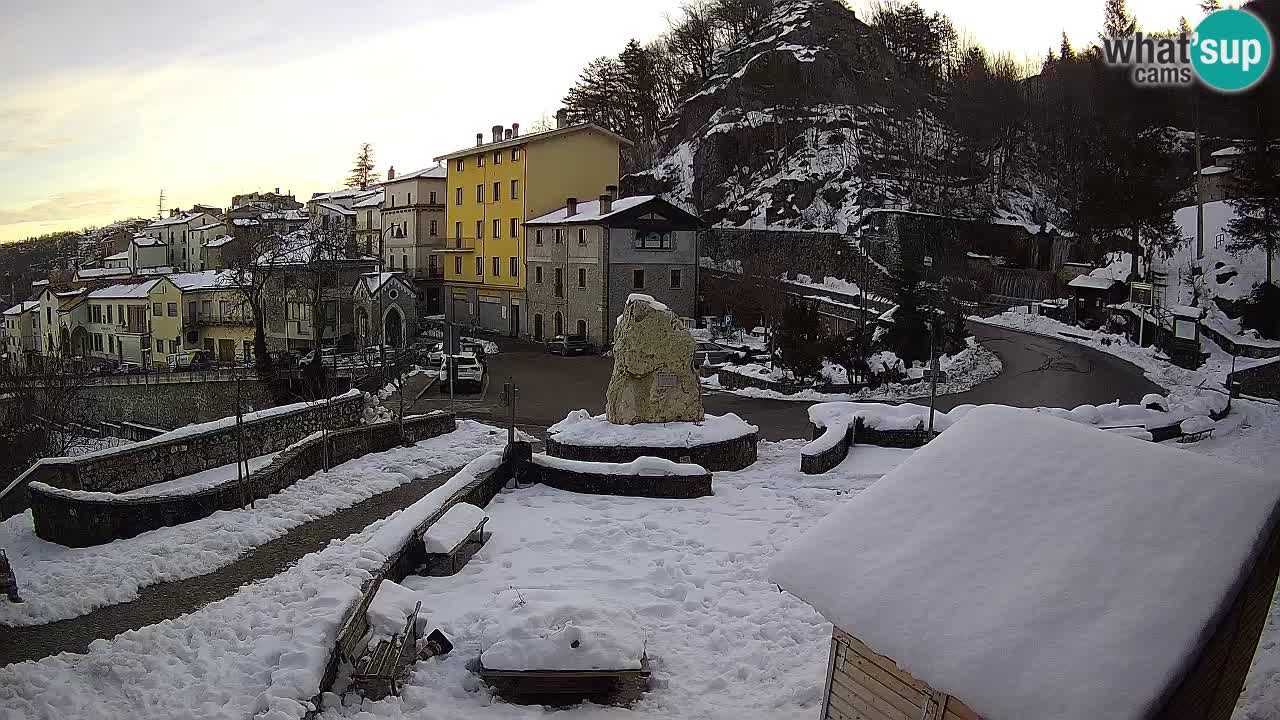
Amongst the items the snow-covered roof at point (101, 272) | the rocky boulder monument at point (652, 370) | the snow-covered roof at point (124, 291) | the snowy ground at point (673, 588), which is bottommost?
the snowy ground at point (673, 588)

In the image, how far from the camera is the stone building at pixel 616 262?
4038 cm

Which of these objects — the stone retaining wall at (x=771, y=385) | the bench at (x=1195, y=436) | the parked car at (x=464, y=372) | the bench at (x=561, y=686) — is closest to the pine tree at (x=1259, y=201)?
the bench at (x=1195, y=436)

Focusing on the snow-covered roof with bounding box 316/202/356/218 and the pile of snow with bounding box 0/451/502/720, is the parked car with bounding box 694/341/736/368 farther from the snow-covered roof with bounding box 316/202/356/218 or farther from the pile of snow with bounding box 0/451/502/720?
the snow-covered roof with bounding box 316/202/356/218

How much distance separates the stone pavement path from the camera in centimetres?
948

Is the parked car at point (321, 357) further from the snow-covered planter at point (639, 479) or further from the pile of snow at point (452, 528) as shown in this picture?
the pile of snow at point (452, 528)

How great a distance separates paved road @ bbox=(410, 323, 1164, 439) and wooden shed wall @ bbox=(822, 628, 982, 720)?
16.5 m

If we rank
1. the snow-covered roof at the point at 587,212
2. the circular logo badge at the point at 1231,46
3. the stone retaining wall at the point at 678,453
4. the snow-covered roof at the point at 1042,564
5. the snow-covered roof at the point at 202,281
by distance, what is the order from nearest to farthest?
1. the snow-covered roof at the point at 1042,564
2. the circular logo badge at the point at 1231,46
3. the stone retaining wall at the point at 678,453
4. the snow-covered roof at the point at 587,212
5. the snow-covered roof at the point at 202,281

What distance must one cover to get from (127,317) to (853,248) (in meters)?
37.9

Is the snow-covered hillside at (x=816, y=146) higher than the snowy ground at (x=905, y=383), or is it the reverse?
the snow-covered hillside at (x=816, y=146)

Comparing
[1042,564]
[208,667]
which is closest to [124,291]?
[208,667]

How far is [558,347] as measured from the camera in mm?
40000

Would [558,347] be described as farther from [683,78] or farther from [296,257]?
[683,78]

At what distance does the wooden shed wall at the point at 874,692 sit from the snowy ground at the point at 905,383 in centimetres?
2154

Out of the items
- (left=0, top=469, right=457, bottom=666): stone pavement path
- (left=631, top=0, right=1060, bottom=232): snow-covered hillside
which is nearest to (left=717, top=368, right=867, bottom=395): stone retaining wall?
Answer: (left=0, top=469, right=457, bottom=666): stone pavement path
